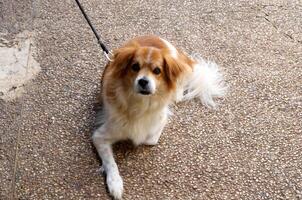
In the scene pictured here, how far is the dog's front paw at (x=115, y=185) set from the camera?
7.64ft

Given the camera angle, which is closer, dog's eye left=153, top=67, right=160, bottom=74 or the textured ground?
dog's eye left=153, top=67, right=160, bottom=74

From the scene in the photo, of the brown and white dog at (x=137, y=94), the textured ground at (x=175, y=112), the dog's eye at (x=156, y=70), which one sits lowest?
the textured ground at (x=175, y=112)

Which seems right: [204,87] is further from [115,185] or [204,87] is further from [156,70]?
[115,185]

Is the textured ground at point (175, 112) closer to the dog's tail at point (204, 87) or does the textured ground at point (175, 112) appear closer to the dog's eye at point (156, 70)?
the dog's tail at point (204, 87)

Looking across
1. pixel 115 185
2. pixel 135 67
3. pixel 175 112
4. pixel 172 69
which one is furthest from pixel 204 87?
pixel 115 185

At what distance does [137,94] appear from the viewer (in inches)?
92.8

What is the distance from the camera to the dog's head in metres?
2.27

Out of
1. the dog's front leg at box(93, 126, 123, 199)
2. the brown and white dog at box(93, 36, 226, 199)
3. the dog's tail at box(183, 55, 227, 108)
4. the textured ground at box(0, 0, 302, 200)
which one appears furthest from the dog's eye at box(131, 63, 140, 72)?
the dog's tail at box(183, 55, 227, 108)

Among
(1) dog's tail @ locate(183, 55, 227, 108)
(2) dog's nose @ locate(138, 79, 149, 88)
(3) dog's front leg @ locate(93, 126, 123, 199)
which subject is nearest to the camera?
(2) dog's nose @ locate(138, 79, 149, 88)

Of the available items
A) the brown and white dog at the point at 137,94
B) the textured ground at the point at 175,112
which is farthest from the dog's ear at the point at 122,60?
the textured ground at the point at 175,112

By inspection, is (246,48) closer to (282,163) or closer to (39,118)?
(282,163)

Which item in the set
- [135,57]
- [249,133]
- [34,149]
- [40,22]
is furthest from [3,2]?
[249,133]

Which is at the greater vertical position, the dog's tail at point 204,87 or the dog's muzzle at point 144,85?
the dog's muzzle at point 144,85

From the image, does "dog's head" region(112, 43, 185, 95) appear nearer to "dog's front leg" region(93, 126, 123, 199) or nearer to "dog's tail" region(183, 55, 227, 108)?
"dog's front leg" region(93, 126, 123, 199)
